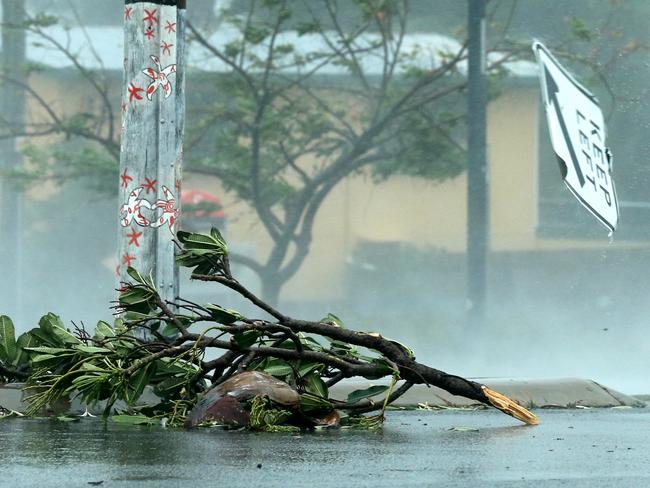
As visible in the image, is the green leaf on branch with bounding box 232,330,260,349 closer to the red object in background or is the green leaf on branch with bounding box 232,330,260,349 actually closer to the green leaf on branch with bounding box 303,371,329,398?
the green leaf on branch with bounding box 303,371,329,398

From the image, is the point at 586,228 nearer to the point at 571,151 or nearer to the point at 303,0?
the point at 571,151

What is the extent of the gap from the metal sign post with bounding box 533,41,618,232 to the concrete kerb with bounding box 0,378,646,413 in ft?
5.83

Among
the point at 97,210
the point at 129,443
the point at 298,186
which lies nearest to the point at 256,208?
the point at 298,186

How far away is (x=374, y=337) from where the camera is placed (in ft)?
25.0

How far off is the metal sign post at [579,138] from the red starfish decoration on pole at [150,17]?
3.55 meters

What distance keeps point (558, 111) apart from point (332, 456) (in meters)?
5.71

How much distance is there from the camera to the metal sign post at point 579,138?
11.1 meters

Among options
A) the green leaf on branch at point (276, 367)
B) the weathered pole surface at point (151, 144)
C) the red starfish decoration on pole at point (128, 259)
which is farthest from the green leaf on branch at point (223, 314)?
the red starfish decoration on pole at point (128, 259)

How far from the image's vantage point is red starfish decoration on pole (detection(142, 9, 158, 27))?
8680 millimetres

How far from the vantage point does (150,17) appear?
8.68 meters

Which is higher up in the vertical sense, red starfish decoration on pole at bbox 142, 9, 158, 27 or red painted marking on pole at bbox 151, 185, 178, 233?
red starfish decoration on pole at bbox 142, 9, 158, 27

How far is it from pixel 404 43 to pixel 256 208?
66.9 inches

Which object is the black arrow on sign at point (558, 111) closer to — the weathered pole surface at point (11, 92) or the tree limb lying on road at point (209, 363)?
the tree limb lying on road at point (209, 363)

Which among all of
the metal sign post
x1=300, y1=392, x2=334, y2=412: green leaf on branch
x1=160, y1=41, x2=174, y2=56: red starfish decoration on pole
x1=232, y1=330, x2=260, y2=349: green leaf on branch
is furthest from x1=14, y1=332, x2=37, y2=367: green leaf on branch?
the metal sign post
